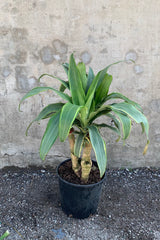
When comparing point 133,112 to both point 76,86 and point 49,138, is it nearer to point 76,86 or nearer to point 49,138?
point 76,86

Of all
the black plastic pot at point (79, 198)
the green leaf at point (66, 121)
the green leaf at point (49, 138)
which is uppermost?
the green leaf at point (66, 121)

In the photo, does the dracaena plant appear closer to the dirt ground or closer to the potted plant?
the potted plant

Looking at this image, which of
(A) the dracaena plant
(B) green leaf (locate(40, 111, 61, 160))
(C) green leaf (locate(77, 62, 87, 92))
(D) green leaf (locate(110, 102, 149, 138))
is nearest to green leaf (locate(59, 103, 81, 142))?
(A) the dracaena plant

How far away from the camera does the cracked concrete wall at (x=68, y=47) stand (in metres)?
2.05

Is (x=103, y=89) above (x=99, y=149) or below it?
above

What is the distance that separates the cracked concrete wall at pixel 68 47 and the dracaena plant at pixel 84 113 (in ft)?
1.63

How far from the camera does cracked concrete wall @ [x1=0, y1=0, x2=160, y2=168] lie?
205 cm

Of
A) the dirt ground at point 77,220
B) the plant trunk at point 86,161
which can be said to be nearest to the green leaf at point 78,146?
the plant trunk at point 86,161

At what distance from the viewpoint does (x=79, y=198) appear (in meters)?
1.79

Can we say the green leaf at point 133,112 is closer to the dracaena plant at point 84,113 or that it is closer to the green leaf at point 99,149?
the dracaena plant at point 84,113

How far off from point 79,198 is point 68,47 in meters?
1.32

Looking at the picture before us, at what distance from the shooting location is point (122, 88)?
225 cm

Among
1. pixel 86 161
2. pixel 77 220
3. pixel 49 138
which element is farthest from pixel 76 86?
pixel 77 220

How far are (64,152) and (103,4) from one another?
57.5 inches
